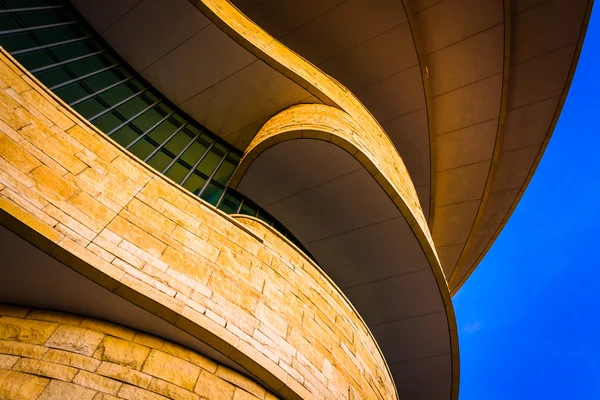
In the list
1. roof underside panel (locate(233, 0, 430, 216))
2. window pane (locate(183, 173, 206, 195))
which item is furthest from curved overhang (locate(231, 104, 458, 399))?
roof underside panel (locate(233, 0, 430, 216))

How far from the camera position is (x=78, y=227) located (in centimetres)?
405

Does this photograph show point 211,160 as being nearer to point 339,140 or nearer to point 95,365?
point 339,140

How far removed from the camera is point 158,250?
458 centimetres

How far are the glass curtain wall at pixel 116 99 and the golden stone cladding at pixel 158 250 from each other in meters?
3.10

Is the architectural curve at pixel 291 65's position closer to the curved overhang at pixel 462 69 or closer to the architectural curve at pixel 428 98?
the architectural curve at pixel 428 98

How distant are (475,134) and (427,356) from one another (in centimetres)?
913

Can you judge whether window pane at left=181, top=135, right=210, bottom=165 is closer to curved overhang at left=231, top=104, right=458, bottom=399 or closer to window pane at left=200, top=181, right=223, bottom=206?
window pane at left=200, top=181, right=223, bottom=206

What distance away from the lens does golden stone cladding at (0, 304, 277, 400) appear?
11.2ft

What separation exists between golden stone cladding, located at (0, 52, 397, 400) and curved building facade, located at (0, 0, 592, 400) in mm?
26

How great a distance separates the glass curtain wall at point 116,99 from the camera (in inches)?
314

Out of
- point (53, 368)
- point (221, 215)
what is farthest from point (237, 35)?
point (53, 368)

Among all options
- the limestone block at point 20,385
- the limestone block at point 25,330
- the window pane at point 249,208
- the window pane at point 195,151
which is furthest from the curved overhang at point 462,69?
the limestone block at point 20,385

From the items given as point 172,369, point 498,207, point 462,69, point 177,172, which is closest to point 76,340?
point 172,369

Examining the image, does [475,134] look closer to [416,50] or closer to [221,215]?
[416,50]
